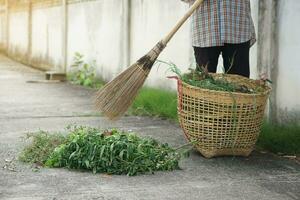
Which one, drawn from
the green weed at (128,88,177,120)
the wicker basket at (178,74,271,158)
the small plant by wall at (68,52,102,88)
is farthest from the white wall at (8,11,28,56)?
the wicker basket at (178,74,271,158)

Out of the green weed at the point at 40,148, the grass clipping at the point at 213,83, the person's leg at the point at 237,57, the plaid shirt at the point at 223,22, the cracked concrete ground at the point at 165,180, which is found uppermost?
the plaid shirt at the point at 223,22

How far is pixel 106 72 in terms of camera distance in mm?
9508

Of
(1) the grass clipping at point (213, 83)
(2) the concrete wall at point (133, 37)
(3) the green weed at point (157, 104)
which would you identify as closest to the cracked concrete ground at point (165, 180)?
(1) the grass clipping at point (213, 83)

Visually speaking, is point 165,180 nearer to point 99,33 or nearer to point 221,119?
point 221,119

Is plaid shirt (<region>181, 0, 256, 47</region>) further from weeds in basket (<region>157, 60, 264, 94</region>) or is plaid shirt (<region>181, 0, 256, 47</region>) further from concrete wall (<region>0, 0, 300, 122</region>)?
concrete wall (<region>0, 0, 300, 122</region>)

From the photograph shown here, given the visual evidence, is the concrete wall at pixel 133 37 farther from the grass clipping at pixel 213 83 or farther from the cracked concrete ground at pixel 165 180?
the cracked concrete ground at pixel 165 180

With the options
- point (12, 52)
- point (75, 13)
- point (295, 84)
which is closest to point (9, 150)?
point (295, 84)

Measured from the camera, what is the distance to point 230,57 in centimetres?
486

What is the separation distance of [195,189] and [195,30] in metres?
1.65

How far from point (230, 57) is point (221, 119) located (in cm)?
74

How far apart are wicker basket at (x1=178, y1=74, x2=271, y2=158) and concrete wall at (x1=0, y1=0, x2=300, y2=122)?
2.35 feet

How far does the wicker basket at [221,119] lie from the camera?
170 inches

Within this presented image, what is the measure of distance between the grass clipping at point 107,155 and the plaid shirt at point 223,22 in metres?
1.00

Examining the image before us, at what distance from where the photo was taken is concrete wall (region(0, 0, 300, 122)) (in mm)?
5129
